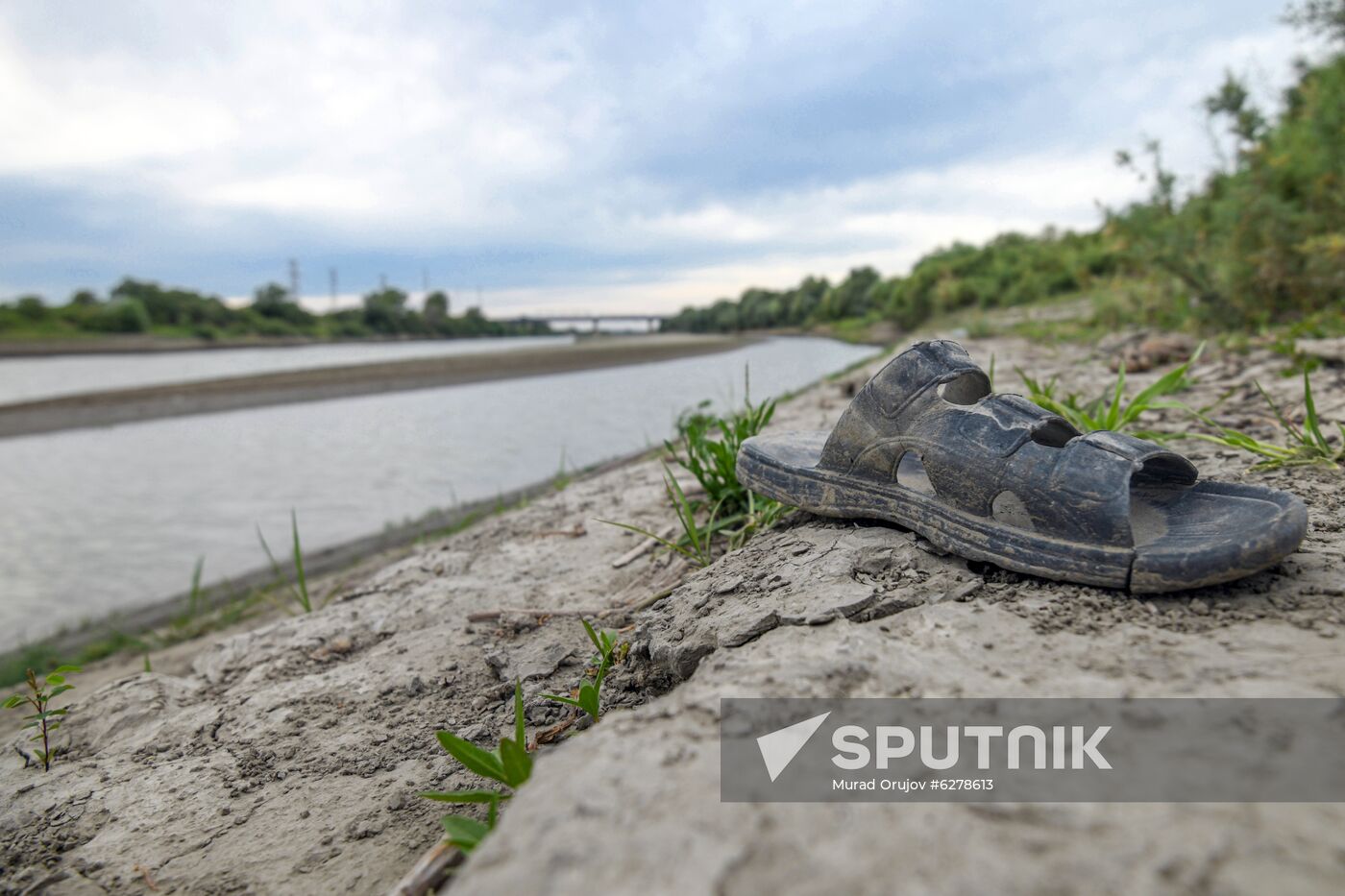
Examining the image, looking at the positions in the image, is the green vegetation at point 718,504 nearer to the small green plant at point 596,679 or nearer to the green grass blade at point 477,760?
the small green plant at point 596,679

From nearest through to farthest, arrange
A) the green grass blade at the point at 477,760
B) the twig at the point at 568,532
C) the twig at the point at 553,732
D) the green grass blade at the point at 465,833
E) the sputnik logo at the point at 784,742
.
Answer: the sputnik logo at the point at 784,742 → the green grass blade at the point at 465,833 → the green grass blade at the point at 477,760 → the twig at the point at 553,732 → the twig at the point at 568,532

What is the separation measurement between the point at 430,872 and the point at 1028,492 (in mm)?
1292

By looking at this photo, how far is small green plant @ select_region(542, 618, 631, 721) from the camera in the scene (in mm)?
1455

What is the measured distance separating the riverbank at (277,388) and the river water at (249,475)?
2.33 feet

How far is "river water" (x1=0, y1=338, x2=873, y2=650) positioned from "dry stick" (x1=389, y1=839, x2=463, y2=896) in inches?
110

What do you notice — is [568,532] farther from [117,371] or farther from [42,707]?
[117,371]

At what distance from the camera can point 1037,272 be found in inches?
722

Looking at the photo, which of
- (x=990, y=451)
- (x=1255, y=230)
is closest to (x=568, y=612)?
(x=990, y=451)

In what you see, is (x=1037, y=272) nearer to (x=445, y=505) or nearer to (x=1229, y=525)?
(x=445, y=505)

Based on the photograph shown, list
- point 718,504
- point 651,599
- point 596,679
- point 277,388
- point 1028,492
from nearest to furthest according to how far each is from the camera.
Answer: point 1028,492
point 596,679
point 651,599
point 718,504
point 277,388

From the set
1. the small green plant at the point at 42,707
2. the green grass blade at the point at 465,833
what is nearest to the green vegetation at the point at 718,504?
the green grass blade at the point at 465,833

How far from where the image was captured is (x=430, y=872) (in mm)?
1093

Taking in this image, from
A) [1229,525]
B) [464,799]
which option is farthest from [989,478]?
[464,799]

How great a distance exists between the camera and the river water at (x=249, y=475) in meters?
5.19
